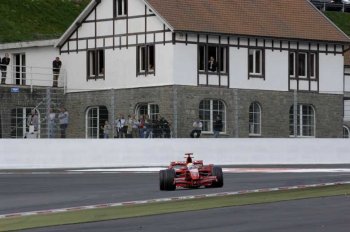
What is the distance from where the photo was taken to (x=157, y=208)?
2138 cm

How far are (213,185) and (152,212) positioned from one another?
19.3 feet

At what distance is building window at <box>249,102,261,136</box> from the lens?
57.6 meters

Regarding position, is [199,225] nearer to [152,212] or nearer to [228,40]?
[152,212]

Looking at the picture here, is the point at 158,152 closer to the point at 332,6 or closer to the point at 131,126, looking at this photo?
the point at 131,126

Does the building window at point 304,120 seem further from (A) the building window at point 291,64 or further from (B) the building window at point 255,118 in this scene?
(B) the building window at point 255,118


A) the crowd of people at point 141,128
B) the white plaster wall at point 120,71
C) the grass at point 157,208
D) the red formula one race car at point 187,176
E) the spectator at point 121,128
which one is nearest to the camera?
the grass at point 157,208

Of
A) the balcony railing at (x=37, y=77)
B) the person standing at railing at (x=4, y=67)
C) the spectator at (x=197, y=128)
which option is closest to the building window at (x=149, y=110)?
the spectator at (x=197, y=128)

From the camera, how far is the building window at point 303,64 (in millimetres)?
59500

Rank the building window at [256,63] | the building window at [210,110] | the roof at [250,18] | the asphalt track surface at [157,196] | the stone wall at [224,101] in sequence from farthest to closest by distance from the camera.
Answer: the building window at [256,63] < the roof at [250,18] < the building window at [210,110] < the stone wall at [224,101] < the asphalt track surface at [157,196]

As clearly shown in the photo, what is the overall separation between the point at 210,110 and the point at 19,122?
8.95 m

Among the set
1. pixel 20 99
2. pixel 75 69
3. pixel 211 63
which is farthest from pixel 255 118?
pixel 20 99

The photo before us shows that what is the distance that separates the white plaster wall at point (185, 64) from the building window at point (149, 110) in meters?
1.61

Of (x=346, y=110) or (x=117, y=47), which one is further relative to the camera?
(x=346, y=110)

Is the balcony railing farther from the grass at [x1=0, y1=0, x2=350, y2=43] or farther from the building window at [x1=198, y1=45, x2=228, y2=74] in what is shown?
the building window at [x1=198, y1=45, x2=228, y2=74]
